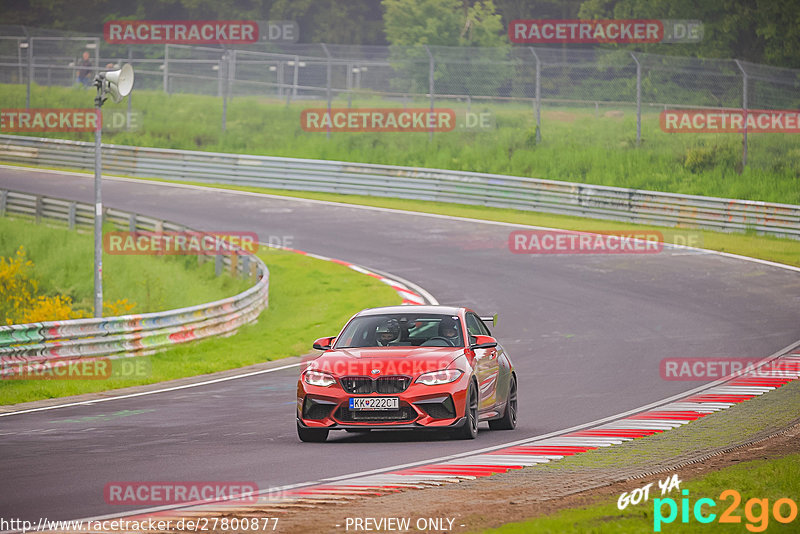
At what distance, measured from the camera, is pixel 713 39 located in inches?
2128

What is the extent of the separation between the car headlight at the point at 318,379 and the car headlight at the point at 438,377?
2.87 ft

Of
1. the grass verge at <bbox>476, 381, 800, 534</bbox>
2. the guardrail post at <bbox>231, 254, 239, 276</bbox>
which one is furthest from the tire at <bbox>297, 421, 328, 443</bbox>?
the guardrail post at <bbox>231, 254, 239, 276</bbox>

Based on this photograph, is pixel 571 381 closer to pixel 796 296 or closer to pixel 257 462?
pixel 257 462

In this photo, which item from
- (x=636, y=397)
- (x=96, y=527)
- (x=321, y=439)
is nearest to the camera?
(x=96, y=527)

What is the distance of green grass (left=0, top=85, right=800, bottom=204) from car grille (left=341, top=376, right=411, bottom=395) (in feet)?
80.9

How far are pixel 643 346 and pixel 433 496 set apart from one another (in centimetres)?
1107

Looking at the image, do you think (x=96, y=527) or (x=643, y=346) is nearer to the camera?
(x=96, y=527)

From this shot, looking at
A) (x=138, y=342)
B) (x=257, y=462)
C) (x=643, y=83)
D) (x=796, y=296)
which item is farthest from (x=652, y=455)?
(x=643, y=83)

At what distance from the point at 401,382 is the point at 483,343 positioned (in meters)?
1.33

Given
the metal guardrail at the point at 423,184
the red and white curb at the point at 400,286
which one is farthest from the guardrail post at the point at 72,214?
the metal guardrail at the point at 423,184

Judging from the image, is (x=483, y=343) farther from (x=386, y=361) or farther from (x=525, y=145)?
(x=525, y=145)

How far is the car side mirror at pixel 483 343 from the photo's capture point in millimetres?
11961

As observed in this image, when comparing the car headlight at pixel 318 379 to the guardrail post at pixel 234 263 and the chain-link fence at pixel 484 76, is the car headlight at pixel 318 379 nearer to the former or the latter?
the guardrail post at pixel 234 263

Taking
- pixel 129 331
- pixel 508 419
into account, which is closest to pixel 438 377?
pixel 508 419
